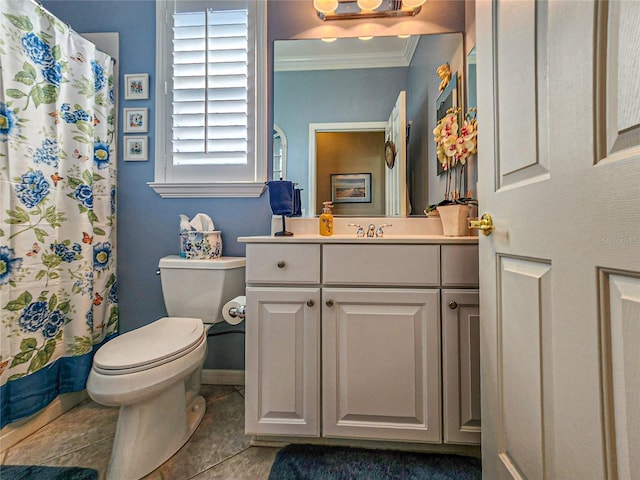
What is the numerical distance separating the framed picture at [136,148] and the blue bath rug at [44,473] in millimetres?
1473

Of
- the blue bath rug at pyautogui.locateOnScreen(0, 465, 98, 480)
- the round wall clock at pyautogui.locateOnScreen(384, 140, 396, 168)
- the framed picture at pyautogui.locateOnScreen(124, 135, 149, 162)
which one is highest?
the framed picture at pyautogui.locateOnScreen(124, 135, 149, 162)

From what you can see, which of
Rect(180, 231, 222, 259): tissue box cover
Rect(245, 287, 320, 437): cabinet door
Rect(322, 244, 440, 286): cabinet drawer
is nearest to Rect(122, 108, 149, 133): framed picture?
Rect(180, 231, 222, 259): tissue box cover

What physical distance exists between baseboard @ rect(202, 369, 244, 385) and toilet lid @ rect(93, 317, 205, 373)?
20.9 inches

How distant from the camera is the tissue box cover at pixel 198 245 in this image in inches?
61.6

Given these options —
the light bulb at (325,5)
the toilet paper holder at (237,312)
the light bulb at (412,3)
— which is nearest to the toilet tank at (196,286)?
the toilet paper holder at (237,312)

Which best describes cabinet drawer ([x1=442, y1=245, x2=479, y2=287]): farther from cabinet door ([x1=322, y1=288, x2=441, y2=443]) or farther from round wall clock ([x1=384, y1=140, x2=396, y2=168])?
round wall clock ([x1=384, y1=140, x2=396, y2=168])

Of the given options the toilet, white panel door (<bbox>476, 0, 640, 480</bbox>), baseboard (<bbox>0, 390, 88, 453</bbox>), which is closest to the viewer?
white panel door (<bbox>476, 0, 640, 480</bbox>)

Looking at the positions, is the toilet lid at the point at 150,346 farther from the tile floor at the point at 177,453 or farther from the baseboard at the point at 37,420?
the baseboard at the point at 37,420

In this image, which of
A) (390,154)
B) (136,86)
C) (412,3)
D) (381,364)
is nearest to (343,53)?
(412,3)

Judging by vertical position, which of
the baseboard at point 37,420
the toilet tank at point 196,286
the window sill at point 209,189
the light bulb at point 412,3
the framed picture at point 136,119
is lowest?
the baseboard at point 37,420

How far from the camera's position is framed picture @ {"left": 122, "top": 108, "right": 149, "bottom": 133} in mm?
1718

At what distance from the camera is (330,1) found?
5.02 feet

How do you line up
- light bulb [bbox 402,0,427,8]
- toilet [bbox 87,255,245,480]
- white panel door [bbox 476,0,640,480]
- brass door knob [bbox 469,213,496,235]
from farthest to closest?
light bulb [bbox 402,0,427,8] → toilet [bbox 87,255,245,480] → brass door knob [bbox 469,213,496,235] → white panel door [bbox 476,0,640,480]

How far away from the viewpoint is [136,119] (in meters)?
1.72
